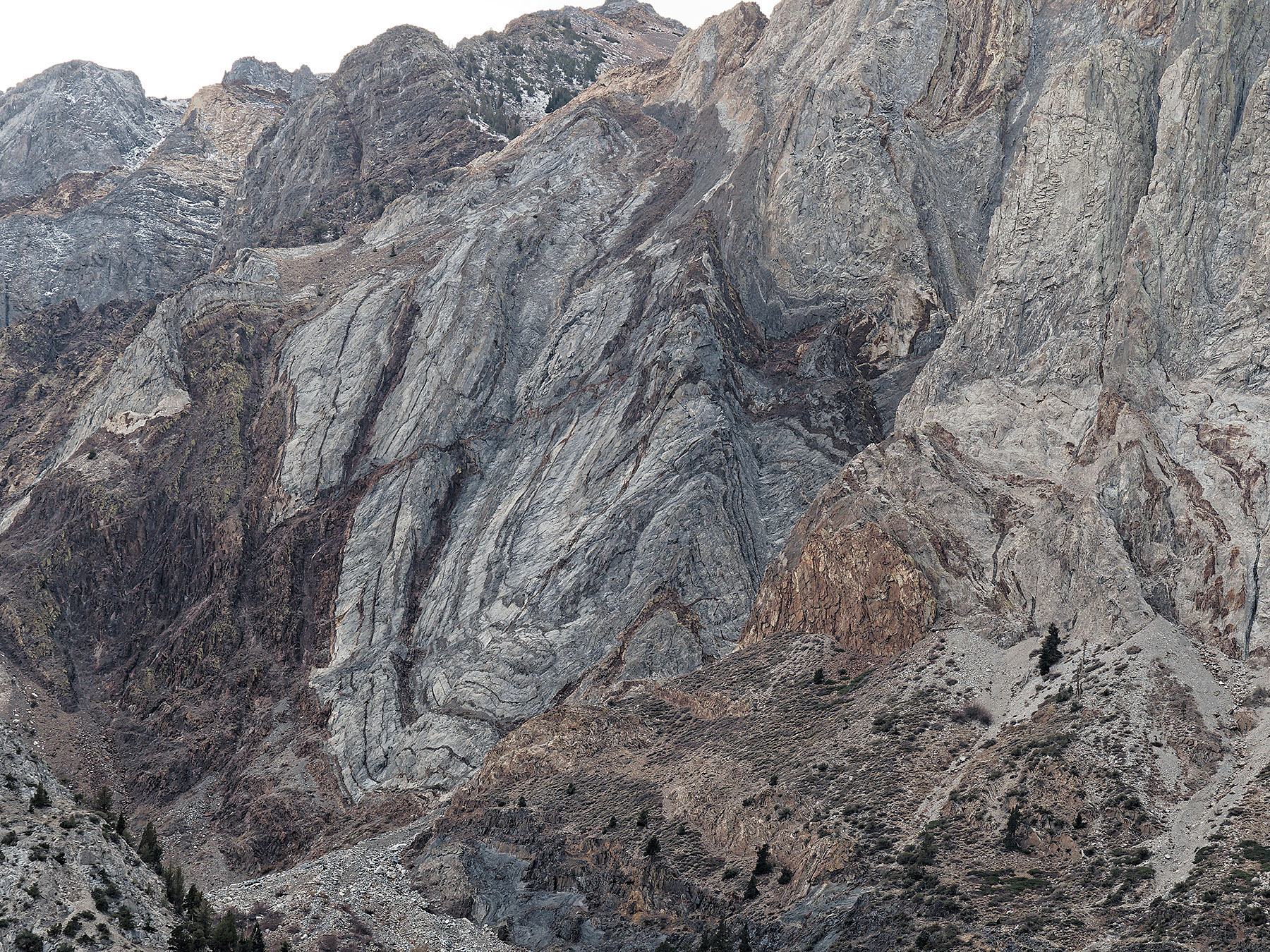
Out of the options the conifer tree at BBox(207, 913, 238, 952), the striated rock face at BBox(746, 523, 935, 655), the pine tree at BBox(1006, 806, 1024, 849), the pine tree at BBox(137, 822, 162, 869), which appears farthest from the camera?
the striated rock face at BBox(746, 523, 935, 655)

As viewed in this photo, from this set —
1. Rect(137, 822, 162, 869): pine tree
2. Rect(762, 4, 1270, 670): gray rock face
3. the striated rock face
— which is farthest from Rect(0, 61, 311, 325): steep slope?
Rect(762, 4, 1270, 670): gray rock face

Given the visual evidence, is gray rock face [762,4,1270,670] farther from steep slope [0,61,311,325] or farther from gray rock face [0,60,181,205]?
gray rock face [0,60,181,205]

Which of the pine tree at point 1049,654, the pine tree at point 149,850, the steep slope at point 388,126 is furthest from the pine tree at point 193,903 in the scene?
the steep slope at point 388,126

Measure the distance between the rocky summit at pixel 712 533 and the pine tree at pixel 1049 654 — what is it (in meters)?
0.17

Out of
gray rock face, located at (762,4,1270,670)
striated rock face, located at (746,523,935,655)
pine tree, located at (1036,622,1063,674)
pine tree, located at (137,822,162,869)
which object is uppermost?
gray rock face, located at (762,4,1270,670)

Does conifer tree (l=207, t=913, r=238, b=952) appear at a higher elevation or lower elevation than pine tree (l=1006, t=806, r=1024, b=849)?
lower

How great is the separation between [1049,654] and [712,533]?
25360 mm

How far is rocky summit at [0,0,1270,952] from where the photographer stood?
47469mm

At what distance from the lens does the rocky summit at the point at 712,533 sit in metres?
47.5

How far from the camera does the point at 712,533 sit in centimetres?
7344

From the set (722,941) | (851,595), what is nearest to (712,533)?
(851,595)

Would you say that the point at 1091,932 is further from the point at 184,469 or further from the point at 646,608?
the point at 184,469

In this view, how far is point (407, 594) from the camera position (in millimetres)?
83062

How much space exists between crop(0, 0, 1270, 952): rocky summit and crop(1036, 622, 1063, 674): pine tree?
0.17m
